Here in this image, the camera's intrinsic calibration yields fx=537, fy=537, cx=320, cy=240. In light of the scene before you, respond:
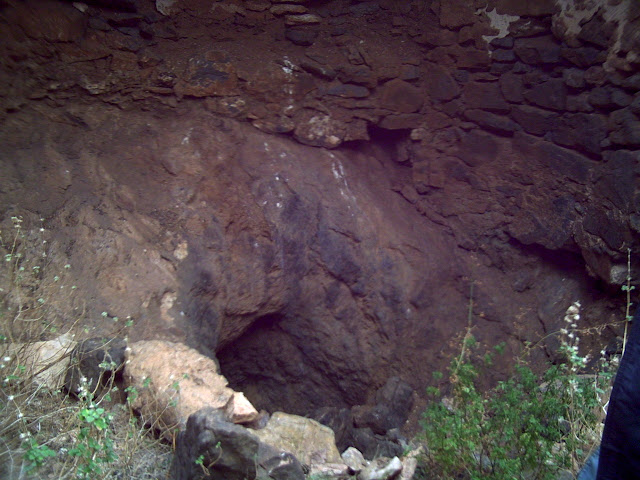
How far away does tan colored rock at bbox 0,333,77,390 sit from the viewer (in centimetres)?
219

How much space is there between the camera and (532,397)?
251 cm

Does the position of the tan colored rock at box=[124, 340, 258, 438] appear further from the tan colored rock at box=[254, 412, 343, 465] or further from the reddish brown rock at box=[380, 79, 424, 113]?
the reddish brown rock at box=[380, 79, 424, 113]

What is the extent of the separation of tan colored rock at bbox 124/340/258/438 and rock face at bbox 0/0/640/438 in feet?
2.43

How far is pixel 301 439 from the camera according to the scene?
2906 millimetres

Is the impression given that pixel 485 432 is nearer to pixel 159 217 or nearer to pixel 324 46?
pixel 159 217

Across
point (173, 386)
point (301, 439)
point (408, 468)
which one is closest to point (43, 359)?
point (173, 386)

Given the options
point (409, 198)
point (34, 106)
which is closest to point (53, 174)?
point (34, 106)

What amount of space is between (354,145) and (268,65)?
1010mm

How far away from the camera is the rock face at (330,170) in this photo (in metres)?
3.61

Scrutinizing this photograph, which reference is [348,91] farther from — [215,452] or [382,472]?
[215,452]

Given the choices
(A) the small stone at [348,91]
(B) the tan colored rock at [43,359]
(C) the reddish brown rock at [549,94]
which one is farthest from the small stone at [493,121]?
(B) the tan colored rock at [43,359]

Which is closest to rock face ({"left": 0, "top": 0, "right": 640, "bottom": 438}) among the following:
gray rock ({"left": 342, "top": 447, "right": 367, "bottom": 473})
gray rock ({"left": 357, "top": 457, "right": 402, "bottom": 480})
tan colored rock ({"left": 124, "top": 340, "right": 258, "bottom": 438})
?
tan colored rock ({"left": 124, "top": 340, "right": 258, "bottom": 438})

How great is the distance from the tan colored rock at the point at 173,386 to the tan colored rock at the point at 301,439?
0.97 ft

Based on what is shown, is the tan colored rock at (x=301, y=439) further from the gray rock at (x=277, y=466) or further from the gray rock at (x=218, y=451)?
the gray rock at (x=218, y=451)
